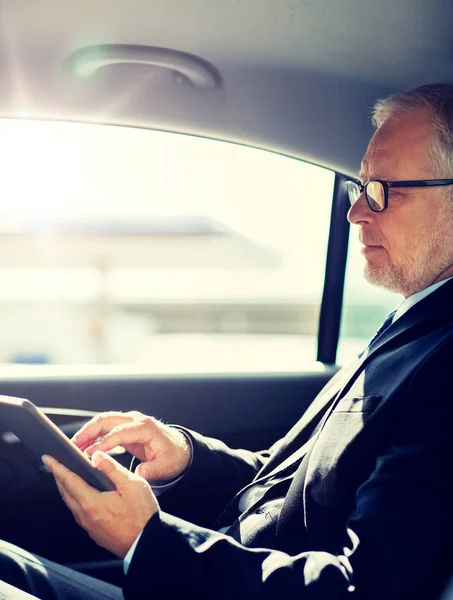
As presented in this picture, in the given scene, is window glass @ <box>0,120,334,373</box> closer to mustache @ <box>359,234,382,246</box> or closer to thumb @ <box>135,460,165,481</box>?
mustache @ <box>359,234,382,246</box>

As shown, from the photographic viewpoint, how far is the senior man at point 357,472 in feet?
3.18

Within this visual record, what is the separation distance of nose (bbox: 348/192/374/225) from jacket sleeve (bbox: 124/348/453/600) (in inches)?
24.9

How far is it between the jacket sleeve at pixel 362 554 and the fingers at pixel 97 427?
48cm

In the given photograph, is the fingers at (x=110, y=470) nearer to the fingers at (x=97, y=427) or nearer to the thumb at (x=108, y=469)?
the thumb at (x=108, y=469)

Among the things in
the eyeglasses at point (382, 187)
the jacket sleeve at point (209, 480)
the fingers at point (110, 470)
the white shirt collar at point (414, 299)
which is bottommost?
the jacket sleeve at point (209, 480)

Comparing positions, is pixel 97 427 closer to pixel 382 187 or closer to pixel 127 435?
pixel 127 435

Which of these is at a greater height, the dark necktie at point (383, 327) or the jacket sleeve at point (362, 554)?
the dark necktie at point (383, 327)

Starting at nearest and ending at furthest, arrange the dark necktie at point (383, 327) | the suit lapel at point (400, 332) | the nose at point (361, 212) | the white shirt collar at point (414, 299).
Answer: the suit lapel at point (400, 332)
the white shirt collar at point (414, 299)
the dark necktie at point (383, 327)
the nose at point (361, 212)

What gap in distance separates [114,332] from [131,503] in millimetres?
10594

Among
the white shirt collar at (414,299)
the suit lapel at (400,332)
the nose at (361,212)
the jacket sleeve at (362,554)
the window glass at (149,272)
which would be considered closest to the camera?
the jacket sleeve at (362,554)

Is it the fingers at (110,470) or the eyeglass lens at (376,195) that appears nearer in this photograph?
the fingers at (110,470)

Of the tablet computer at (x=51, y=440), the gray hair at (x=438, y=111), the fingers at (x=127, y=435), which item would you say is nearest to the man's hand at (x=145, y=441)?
the fingers at (x=127, y=435)

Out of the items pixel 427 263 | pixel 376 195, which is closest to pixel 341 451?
pixel 427 263

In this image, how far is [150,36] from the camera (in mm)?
1707
